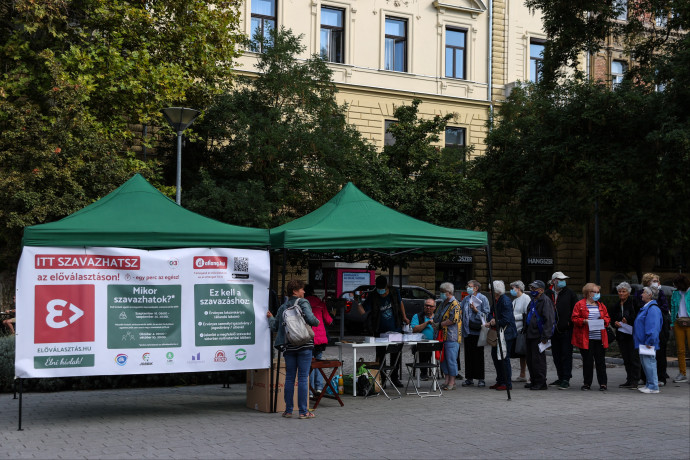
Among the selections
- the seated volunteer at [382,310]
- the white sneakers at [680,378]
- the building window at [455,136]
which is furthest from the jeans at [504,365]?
the building window at [455,136]

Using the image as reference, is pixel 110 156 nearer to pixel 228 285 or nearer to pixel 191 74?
pixel 191 74

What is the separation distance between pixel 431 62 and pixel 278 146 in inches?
442

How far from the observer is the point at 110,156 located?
21.8m

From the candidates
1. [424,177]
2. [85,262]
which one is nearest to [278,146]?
[424,177]

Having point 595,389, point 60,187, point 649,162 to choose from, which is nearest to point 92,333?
point 595,389

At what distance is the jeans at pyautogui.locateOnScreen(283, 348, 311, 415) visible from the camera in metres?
10.5

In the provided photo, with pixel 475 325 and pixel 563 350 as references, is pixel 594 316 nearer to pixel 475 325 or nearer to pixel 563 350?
pixel 563 350

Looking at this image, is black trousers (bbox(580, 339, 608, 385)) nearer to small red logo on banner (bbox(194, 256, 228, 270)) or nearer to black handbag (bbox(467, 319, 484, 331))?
black handbag (bbox(467, 319, 484, 331))

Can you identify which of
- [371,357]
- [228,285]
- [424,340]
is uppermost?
[228,285]

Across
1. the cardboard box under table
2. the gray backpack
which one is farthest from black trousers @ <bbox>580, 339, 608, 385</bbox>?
the gray backpack

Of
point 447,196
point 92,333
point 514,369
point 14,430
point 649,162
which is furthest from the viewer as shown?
point 447,196

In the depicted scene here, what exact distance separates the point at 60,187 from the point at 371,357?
8832 mm

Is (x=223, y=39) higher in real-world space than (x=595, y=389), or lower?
higher

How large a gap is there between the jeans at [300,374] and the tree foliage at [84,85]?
11714 millimetres
